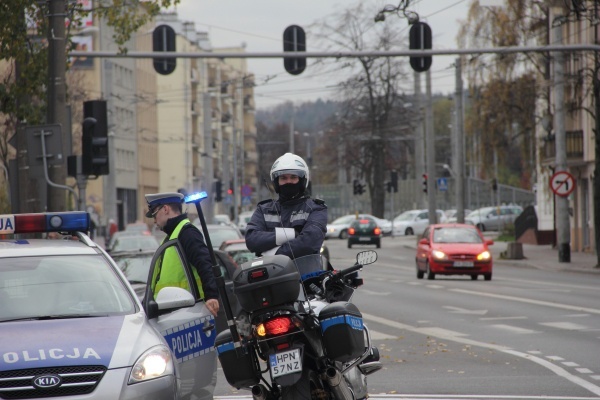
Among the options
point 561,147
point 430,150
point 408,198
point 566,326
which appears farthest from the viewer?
point 408,198

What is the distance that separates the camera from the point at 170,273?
10.3m

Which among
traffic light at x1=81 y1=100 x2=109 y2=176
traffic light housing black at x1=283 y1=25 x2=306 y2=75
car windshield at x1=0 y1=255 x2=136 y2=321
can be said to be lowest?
car windshield at x1=0 y1=255 x2=136 y2=321

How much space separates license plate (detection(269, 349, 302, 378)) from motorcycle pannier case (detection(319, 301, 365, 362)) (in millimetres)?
307

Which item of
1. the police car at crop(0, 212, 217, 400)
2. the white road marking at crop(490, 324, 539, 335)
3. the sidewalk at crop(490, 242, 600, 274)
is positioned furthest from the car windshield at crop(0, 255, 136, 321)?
the sidewalk at crop(490, 242, 600, 274)

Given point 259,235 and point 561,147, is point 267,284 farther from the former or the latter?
point 561,147

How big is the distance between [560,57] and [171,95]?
84131mm

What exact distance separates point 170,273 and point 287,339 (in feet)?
8.87

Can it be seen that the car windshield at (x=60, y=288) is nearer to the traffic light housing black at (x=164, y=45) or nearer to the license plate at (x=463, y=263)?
the traffic light housing black at (x=164, y=45)

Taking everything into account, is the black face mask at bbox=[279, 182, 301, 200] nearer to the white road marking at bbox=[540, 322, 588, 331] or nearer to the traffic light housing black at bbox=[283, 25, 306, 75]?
the white road marking at bbox=[540, 322, 588, 331]

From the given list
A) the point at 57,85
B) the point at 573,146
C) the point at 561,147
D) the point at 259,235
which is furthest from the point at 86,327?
the point at 573,146

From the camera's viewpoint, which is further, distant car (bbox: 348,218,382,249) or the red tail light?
distant car (bbox: 348,218,382,249)

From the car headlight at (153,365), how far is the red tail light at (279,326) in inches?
33.6

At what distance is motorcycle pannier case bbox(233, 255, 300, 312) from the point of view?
776cm

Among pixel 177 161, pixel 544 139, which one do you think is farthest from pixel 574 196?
pixel 177 161
